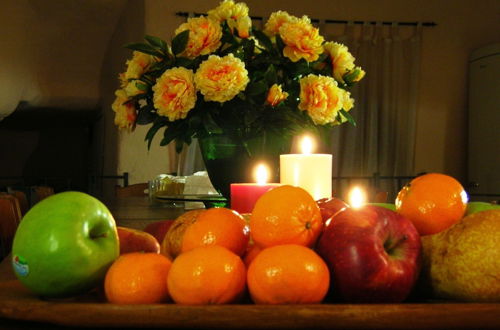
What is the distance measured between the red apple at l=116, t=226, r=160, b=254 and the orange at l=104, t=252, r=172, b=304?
161 mm

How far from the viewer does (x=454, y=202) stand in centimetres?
65

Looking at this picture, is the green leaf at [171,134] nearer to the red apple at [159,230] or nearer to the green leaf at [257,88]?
the green leaf at [257,88]

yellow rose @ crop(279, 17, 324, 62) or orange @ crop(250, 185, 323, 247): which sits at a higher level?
yellow rose @ crop(279, 17, 324, 62)

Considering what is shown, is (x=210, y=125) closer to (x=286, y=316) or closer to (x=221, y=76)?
(x=221, y=76)

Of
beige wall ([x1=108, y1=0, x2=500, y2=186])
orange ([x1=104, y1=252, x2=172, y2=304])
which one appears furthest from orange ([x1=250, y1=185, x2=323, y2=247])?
beige wall ([x1=108, y1=0, x2=500, y2=186])

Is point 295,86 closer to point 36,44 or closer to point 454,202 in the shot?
point 454,202

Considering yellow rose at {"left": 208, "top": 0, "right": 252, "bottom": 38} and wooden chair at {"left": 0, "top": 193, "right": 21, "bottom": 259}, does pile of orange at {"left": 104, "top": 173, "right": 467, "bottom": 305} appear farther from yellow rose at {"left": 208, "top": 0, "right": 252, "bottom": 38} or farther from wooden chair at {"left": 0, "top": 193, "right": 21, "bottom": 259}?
wooden chair at {"left": 0, "top": 193, "right": 21, "bottom": 259}

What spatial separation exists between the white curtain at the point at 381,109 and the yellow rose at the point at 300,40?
338cm

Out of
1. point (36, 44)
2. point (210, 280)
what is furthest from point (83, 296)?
point (36, 44)

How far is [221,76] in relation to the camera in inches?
47.6

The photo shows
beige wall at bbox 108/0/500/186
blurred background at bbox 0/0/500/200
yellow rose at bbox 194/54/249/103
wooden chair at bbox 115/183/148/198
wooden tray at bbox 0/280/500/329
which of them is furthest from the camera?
beige wall at bbox 108/0/500/186

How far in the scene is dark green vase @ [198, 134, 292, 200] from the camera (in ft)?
4.56

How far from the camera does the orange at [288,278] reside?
0.49 meters

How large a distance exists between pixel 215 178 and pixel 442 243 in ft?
3.05
